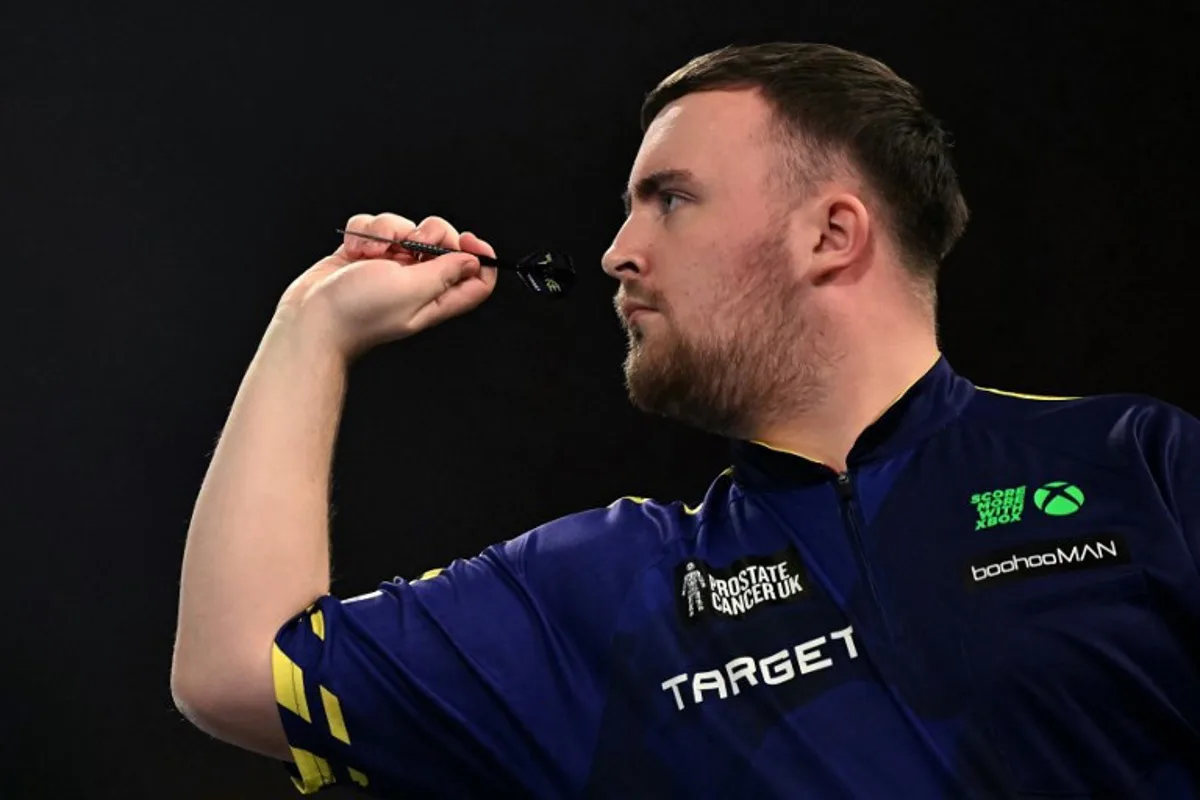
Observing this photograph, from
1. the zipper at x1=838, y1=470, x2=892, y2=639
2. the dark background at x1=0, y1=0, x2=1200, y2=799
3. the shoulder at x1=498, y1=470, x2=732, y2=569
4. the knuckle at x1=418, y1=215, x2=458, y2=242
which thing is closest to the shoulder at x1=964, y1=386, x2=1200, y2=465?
the zipper at x1=838, y1=470, x2=892, y2=639

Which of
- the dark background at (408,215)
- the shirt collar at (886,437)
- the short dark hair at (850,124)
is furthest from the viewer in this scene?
the dark background at (408,215)

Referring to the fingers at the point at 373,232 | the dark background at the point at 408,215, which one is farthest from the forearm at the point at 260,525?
the dark background at the point at 408,215

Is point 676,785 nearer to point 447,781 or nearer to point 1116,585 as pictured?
point 447,781

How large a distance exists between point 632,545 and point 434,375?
3.08 feet

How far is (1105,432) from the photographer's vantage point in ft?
3.89

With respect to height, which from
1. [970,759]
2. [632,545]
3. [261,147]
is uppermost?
[261,147]

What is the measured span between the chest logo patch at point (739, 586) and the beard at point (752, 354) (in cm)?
14

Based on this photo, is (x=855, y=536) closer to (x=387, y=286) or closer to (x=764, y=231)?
(x=764, y=231)

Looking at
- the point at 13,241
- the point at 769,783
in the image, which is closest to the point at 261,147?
the point at 13,241

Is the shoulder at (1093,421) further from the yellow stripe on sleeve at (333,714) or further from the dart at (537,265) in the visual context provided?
the yellow stripe on sleeve at (333,714)

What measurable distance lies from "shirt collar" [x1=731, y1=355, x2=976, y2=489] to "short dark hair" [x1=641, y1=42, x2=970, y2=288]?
0.14 metres

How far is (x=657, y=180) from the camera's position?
1321 millimetres

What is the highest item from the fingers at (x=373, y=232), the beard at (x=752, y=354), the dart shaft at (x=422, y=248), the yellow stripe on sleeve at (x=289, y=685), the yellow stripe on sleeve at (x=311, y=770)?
the fingers at (x=373, y=232)

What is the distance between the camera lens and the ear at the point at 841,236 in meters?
1.31
